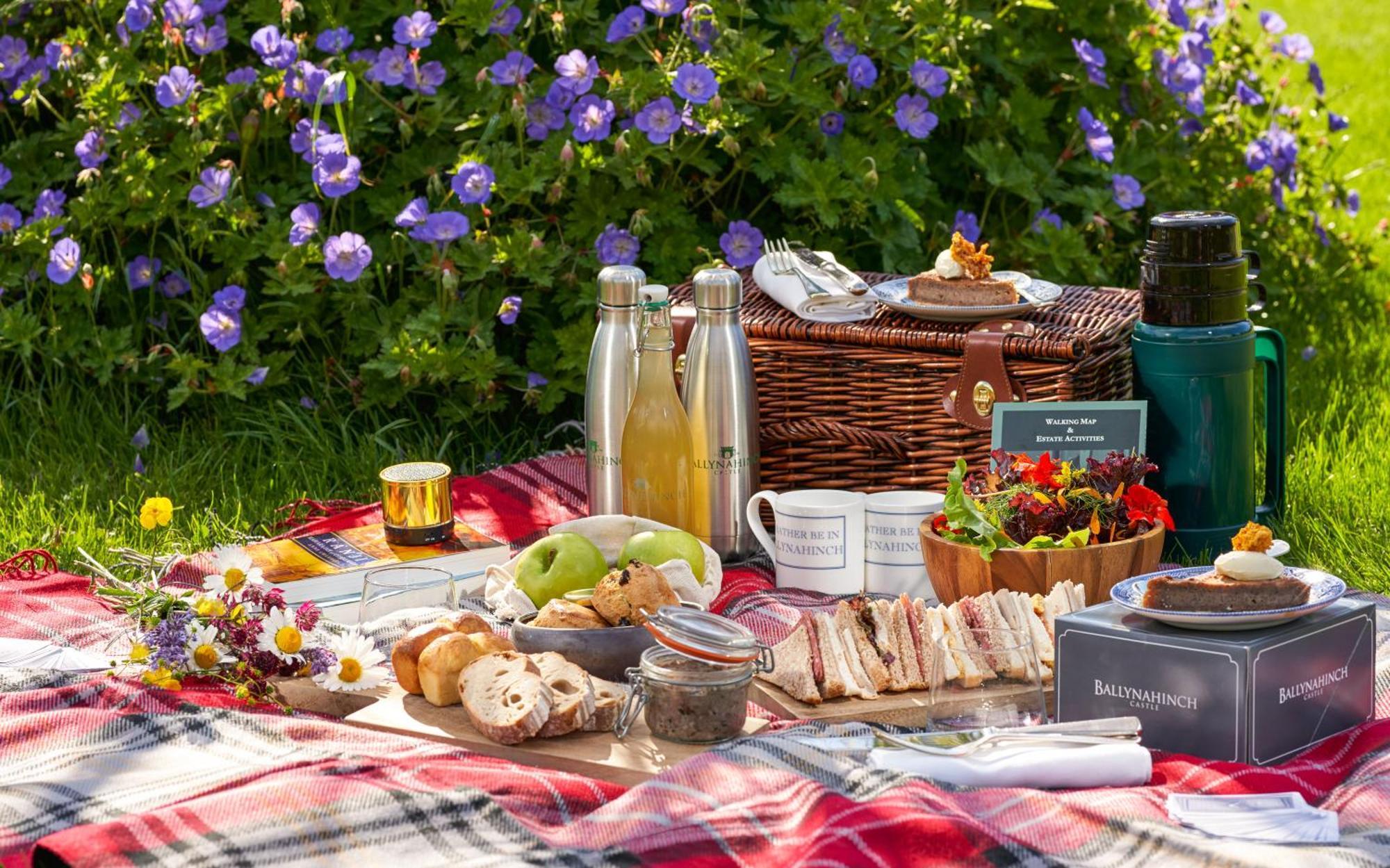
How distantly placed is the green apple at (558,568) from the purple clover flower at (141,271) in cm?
205

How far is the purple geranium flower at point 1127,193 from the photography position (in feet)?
15.3

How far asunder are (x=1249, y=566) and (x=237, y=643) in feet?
4.92

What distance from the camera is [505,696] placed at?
2.35 metres

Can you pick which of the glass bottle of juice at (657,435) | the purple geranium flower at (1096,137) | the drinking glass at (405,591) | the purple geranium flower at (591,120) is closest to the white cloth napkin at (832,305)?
the glass bottle of juice at (657,435)

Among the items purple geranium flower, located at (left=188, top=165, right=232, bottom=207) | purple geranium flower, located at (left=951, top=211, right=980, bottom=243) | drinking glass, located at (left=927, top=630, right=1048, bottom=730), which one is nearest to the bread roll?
drinking glass, located at (left=927, top=630, right=1048, bottom=730)

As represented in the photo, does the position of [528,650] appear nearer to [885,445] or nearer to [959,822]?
[959,822]

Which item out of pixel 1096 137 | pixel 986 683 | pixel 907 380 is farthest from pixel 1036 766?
pixel 1096 137

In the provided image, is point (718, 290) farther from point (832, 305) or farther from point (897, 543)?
point (897, 543)

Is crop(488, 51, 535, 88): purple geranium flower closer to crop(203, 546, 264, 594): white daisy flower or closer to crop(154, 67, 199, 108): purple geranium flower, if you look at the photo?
crop(154, 67, 199, 108): purple geranium flower

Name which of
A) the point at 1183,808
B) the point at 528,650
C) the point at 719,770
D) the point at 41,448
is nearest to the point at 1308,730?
the point at 1183,808

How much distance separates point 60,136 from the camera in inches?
181

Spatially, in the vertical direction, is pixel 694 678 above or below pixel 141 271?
below

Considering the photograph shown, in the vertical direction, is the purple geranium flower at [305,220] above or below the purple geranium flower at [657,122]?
below

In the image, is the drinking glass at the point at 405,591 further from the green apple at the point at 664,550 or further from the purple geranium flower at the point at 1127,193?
the purple geranium flower at the point at 1127,193
